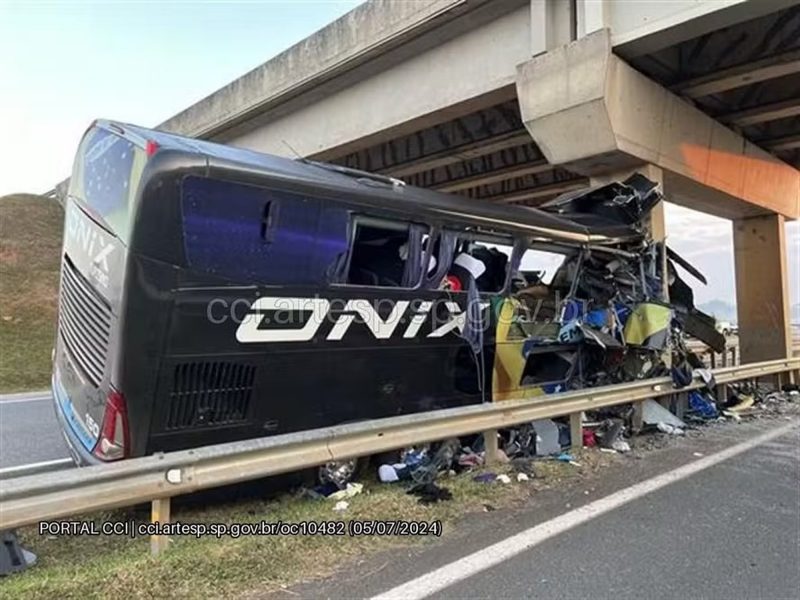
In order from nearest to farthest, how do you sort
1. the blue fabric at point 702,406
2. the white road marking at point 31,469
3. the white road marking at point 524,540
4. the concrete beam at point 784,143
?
the white road marking at point 524,540 < the white road marking at point 31,469 < the blue fabric at point 702,406 < the concrete beam at point 784,143

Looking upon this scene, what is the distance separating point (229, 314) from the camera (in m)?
4.13

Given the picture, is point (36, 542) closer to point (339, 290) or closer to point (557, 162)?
point (339, 290)

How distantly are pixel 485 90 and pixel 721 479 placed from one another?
715 cm

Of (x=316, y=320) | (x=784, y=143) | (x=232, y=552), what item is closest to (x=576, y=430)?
(x=316, y=320)

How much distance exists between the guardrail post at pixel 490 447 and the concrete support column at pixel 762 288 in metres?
12.2

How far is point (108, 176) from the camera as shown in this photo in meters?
4.30

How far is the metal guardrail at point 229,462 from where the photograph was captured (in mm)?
2998

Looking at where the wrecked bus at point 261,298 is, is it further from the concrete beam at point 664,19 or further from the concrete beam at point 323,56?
the concrete beam at point 323,56

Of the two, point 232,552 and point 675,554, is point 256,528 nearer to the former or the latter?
point 232,552

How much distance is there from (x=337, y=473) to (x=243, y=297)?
1674mm

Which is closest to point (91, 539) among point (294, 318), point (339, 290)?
point (294, 318)

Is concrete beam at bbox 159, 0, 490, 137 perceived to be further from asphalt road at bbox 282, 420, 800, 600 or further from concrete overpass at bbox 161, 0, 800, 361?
asphalt road at bbox 282, 420, 800, 600

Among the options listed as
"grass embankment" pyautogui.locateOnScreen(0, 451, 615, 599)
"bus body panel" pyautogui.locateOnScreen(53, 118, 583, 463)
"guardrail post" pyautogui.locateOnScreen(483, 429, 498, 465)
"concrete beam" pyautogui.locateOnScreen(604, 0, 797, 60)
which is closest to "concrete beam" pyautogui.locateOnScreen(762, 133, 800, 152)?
"concrete beam" pyautogui.locateOnScreen(604, 0, 797, 60)

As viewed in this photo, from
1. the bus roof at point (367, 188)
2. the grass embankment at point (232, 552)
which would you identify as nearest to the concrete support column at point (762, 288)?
the bus roof at point (367, 188)
